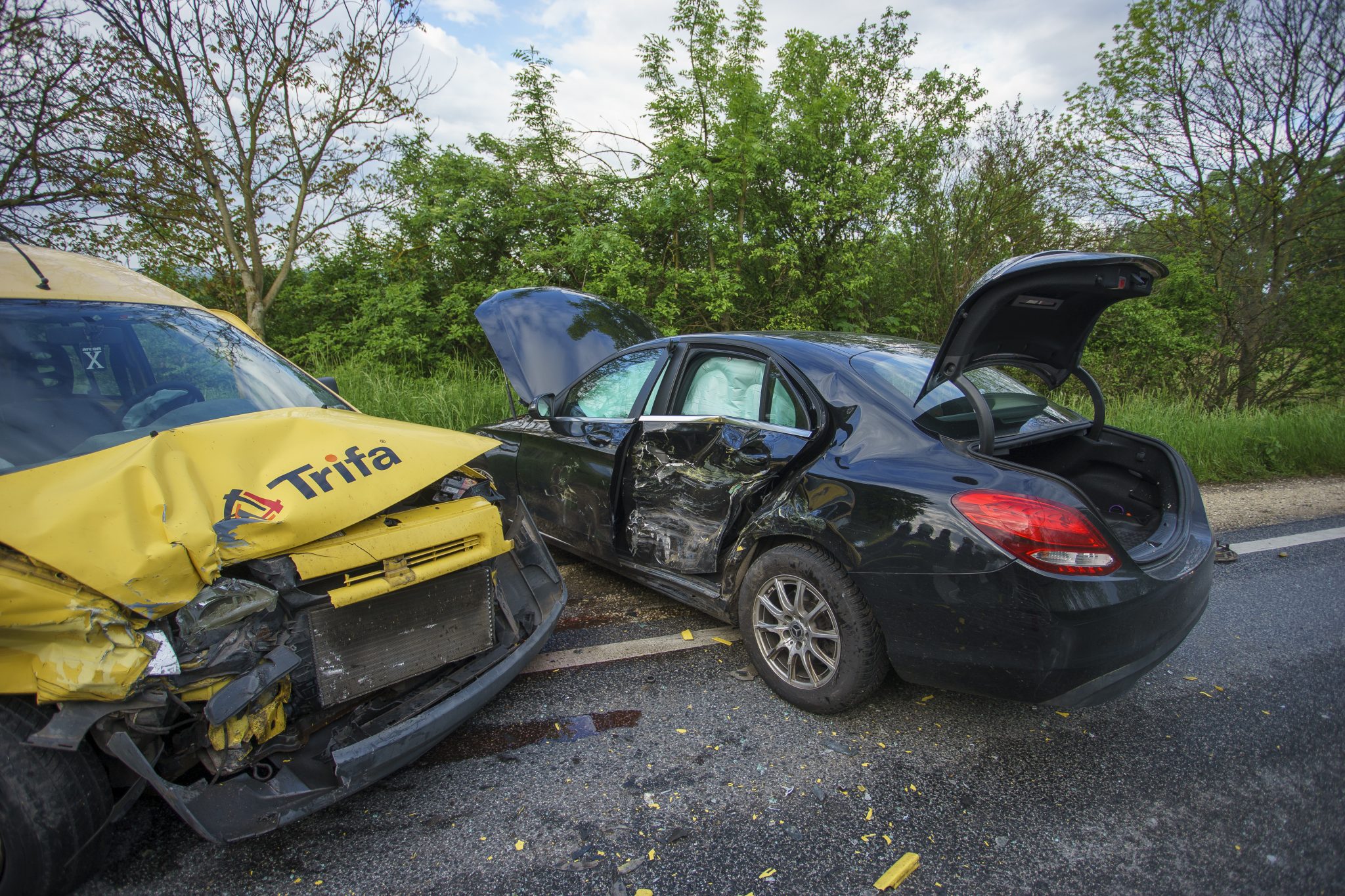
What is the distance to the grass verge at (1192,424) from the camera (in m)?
6.73

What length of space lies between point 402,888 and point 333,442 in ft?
4.50

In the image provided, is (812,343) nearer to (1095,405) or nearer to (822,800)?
(1095,405)

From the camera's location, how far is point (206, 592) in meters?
1.74

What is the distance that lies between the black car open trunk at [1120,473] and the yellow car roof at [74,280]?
12.4 feet

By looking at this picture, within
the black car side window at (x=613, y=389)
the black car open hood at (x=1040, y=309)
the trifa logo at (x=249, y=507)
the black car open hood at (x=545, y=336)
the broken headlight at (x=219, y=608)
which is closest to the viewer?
the broken headlight at (x=219, y=608)

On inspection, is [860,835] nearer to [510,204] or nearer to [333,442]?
[333,442]

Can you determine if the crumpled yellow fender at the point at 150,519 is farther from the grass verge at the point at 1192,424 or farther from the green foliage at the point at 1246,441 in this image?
the green foliage at the point at 1246,441

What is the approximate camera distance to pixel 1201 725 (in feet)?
8.08

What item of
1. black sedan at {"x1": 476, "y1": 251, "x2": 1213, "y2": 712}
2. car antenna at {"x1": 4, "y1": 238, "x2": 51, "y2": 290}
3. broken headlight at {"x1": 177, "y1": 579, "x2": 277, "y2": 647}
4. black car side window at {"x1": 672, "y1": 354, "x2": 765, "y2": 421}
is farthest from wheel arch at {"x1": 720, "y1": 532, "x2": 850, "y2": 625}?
car antenna at {"x1": 4, "y1": 238, "x2": 51, "y2": 290}

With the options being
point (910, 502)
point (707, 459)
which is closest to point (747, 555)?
point (707, 459)

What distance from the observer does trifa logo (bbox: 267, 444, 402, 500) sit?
197cm

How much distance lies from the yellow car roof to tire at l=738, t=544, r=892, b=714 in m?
2.99

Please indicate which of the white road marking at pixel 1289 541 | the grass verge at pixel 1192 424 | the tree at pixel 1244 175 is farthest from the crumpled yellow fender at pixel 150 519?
the tree at pixel 1244 175

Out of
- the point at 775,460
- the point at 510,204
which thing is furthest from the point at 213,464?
the point at 510,204
